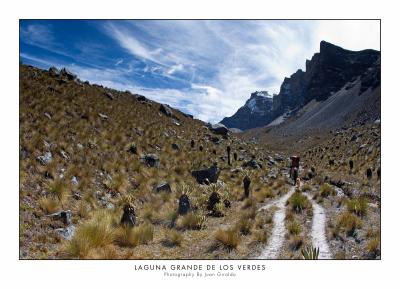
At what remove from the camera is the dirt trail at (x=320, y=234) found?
29.3ft

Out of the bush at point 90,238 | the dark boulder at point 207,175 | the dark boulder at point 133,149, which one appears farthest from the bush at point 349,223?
the dark boulder at point 133,149

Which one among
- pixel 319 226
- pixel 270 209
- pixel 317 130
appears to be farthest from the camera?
pixel 317 130

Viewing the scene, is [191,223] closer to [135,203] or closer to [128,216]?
[128,216]

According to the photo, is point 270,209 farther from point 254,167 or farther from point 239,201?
point 254,167

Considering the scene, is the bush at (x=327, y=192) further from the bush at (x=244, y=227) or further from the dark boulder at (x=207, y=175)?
the bush at (x=244, y=227)

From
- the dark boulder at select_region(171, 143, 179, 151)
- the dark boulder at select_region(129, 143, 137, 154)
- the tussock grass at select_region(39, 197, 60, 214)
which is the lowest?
the tussock grass at select_region(39, 197, 60, 214)

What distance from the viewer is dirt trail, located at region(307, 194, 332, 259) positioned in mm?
8941

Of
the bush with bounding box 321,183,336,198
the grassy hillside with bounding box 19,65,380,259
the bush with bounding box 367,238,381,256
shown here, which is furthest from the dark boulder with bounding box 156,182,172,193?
the bush with bounding box 367,238,381,256

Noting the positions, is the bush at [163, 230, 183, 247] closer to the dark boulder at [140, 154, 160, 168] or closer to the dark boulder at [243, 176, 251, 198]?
the dark boulder at [243, 176, 251, 198]

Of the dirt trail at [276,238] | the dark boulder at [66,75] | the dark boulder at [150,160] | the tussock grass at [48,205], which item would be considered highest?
the dark boulder at [66,75]

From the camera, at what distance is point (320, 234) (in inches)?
419
